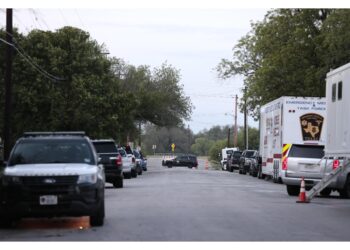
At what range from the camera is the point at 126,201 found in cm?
2181

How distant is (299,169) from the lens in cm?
2708

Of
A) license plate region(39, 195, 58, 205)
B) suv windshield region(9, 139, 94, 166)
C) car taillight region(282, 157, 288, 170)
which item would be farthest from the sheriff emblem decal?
license plate region(39, 195, 58, 205)

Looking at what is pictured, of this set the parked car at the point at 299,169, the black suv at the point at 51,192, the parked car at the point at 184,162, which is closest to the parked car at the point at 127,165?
the parked car at the point at 299,169

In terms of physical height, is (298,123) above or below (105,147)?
above

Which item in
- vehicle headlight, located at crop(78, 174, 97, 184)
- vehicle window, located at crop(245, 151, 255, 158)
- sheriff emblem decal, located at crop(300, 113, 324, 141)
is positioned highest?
sheriff emblem decal, located at crop(300, 113, 324, 141)

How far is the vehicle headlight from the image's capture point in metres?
14.0

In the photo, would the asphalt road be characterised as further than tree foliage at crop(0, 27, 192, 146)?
No

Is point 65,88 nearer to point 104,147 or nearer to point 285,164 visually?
point 104,147

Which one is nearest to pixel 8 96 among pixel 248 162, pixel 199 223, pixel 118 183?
pixel 118 183

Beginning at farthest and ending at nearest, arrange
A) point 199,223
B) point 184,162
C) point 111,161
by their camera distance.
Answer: point 184,162 → point 111,161 → point 199,223

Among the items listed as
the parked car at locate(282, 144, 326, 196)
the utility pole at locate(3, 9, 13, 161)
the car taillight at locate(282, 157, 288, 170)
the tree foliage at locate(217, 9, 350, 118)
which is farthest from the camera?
the tree foliage at locate(217, 9, 350, 118)

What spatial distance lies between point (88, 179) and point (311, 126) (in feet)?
56.5

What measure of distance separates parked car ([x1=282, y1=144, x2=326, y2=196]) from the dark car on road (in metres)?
19.0

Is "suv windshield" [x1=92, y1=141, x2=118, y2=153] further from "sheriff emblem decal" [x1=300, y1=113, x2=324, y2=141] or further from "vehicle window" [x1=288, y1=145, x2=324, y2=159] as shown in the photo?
"sheriff emblem decal" [x1=300, y1=113, x2=324, y2=141]
